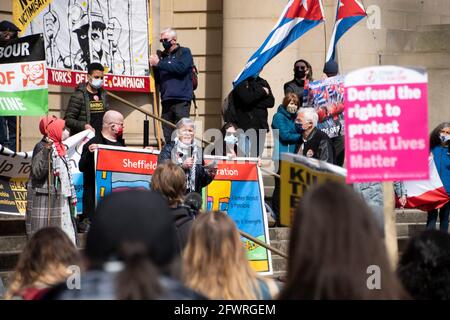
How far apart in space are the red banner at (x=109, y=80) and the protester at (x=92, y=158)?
7.96ft

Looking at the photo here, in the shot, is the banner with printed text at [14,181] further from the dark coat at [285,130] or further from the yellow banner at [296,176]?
the yellow banner at [296,176]

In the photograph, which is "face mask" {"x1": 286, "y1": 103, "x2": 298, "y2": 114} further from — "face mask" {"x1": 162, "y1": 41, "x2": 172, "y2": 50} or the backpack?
"face mask" {"x1": 162, "y1": 41, "x2": 172, "y2": 50}

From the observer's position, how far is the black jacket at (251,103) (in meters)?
13.3

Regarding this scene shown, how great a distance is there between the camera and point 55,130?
9.84 m

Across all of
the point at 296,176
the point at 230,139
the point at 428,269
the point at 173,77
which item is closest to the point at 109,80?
the point at 173,77

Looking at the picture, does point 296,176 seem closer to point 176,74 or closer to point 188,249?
point 188,249

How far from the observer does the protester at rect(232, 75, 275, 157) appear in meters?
13.3

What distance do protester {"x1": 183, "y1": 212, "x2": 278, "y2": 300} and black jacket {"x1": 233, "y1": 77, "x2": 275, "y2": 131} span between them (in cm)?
829

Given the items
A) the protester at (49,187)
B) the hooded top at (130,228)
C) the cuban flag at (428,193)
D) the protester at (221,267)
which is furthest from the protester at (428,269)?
the cuban flag at (428,193)

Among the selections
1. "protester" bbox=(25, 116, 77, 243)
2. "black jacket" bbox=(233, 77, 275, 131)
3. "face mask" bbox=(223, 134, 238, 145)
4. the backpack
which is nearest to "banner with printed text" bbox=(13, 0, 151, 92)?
the backpack

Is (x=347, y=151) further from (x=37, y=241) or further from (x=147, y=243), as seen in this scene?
(x=147, y=243)

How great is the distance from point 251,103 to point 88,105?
2303 mm

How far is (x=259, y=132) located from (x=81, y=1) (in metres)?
2.69
